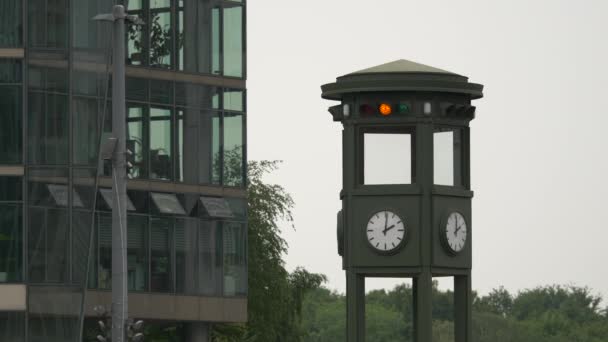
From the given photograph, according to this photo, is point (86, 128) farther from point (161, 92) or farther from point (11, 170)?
point (161, 92)

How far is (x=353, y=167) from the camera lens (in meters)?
35.7

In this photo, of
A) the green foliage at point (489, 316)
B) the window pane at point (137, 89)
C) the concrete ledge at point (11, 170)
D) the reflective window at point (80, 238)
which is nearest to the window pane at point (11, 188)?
the concrete ledge at point (11, 170)

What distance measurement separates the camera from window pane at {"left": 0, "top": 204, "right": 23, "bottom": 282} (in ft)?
185

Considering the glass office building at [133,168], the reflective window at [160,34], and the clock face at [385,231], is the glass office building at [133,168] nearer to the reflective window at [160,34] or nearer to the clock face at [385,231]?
the reflective window at [160,34]

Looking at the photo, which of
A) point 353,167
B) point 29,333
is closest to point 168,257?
point 29,333

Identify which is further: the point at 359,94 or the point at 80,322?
the point at 80,322

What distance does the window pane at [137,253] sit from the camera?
61844mm

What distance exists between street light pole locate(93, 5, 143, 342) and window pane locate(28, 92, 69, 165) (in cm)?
1916

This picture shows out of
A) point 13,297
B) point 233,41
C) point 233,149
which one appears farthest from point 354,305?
point 233,41

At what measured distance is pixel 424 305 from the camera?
115ft

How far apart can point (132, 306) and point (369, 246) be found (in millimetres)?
27234

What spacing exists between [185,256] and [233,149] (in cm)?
446

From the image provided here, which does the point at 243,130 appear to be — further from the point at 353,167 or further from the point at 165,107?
the point at 353,167

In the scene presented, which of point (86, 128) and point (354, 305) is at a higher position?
Result: point (86, 128)
